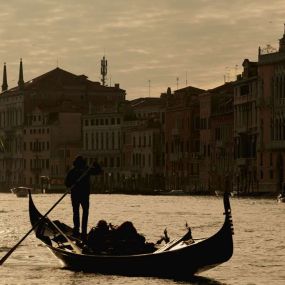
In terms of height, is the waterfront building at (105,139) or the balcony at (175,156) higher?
the waterfront building at (105,139)

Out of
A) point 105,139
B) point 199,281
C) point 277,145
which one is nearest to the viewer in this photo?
point 199,281

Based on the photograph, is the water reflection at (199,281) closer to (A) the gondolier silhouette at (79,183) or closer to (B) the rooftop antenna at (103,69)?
(A) the gondolier silhouette at (79,183)

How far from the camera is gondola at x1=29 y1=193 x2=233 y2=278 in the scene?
63.9 ft

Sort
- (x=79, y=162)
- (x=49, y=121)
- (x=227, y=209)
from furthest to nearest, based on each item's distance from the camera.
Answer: (x=49, y=121) → (x=79, y=162) → (x=227, y=209)

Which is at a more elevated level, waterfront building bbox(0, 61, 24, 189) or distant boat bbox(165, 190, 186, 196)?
waterfront building bbox(0, 61, 24, 189)

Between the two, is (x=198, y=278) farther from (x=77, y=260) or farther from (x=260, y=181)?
(x=260, y=181)

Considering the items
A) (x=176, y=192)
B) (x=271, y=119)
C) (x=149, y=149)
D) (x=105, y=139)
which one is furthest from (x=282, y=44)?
(x=105, y=139)

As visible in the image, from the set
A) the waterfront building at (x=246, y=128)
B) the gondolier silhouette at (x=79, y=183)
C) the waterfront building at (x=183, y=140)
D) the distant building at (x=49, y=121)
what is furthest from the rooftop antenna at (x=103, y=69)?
the gondolier silhouette at (x=79, y=183)

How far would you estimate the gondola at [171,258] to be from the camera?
766 inches

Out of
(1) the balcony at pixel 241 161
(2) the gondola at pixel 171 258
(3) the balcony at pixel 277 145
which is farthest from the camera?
(1) the balcony at pixel 241 161

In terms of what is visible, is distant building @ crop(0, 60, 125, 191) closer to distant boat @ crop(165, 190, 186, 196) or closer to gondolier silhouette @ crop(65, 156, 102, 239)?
distant boat @ crop(165, 190, 186, 196)

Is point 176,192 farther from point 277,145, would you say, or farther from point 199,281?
point 199,281

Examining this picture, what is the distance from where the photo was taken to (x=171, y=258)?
65.5ft

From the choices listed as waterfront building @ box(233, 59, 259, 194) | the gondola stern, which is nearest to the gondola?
the gondola stern
